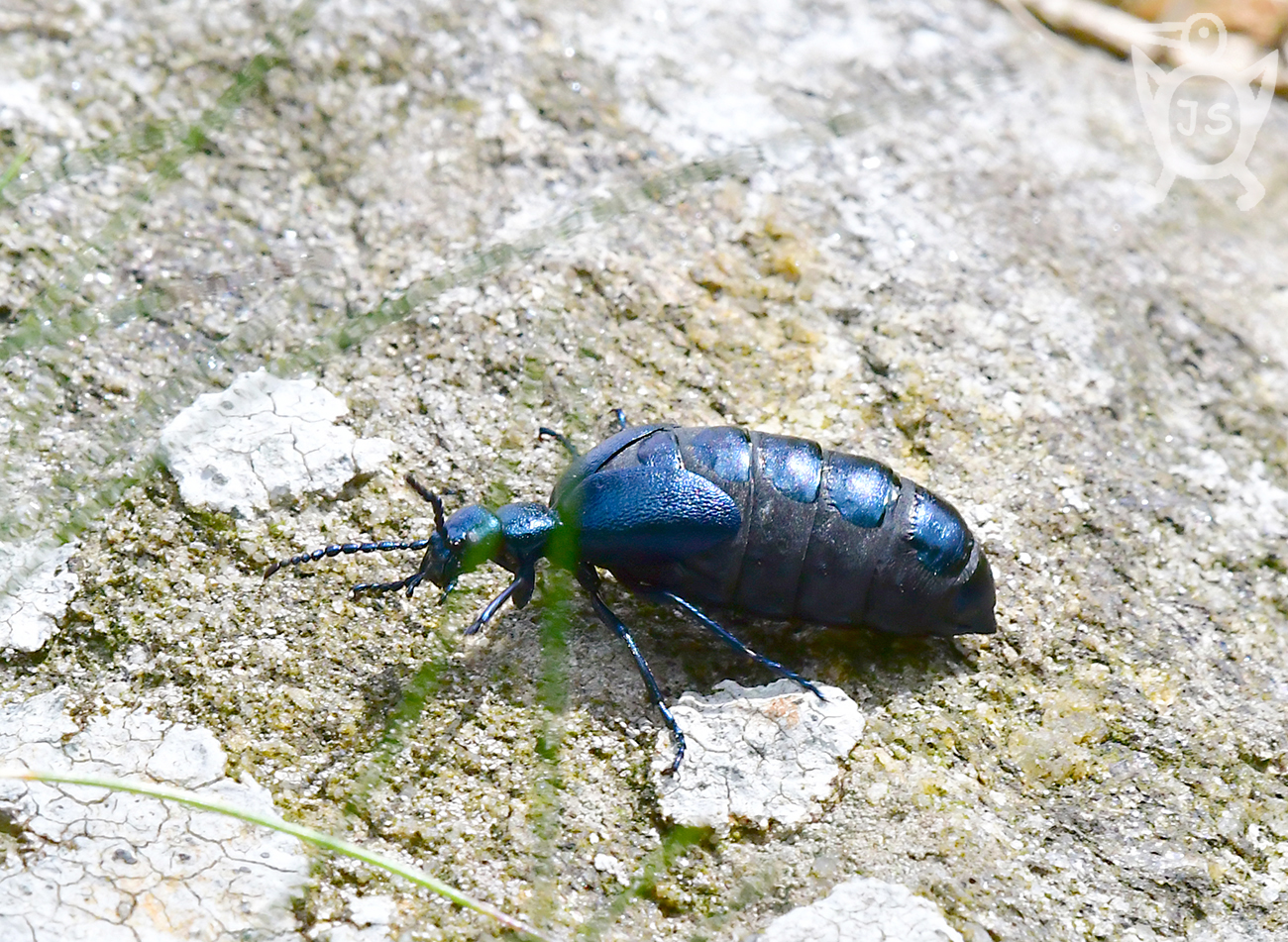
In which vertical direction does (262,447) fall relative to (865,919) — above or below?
below

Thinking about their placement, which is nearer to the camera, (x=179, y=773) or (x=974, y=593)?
(x=179, y=773)

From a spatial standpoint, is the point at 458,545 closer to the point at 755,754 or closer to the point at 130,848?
the point at 755,754

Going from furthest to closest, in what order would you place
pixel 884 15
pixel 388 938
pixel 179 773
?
pixel 884 15, pixel 179 773, pixel 388 938

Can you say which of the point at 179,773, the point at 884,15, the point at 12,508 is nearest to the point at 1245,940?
the point at 179,773

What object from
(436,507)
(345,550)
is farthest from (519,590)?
(345,550)

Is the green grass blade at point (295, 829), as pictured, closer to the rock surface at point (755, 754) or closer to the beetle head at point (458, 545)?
the rock surface at point (755, 754)

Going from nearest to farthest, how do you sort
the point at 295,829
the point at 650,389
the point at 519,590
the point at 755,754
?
the point at 295,829 < the point at 755,754 < the point at 519,590 < the point at 650,389

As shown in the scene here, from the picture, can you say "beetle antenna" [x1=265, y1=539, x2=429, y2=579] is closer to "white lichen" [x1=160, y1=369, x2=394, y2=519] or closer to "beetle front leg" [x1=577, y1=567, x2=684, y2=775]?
"white lichen" [x1=160, y1=369, x2=394, y2=519]

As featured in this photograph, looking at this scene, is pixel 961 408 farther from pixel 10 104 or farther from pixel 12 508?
pixel 10 104
